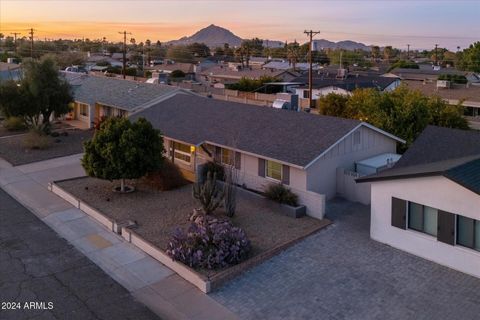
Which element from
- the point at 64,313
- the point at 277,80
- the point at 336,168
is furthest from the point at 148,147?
the point at 277,80

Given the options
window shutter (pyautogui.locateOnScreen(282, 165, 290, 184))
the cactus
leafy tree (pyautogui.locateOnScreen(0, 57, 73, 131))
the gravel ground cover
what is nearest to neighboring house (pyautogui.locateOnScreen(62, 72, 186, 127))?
leafy tree (pyautogui.locateOnScreen(0, 57, 73, 131))

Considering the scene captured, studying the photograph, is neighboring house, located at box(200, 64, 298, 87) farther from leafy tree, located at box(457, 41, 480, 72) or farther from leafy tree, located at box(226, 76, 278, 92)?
leafy tree, located at box(457, 41, 480, 72)

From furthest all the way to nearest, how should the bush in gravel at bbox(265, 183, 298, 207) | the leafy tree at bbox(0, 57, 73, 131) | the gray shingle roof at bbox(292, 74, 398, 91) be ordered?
the gray shingle roof at bbox(292, 74, 398, 91)
the leafy tree at bbox(0, 57, 73, 131)
the bush in gravel at bbox(265, 183, 298, 207)

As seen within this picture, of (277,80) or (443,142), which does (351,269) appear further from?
(277,80)

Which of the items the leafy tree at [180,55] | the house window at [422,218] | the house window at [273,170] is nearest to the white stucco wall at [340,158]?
the house window at [273,170]

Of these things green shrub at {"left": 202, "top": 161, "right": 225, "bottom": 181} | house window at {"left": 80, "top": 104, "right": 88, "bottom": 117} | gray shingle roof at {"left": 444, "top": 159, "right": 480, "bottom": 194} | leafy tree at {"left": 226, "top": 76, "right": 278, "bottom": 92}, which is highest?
leafy tree at {"left": 226, "top": 76, "right": 278, "bottom": 92}

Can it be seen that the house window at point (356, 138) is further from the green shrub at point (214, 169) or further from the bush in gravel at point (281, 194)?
the green shrub at point (214, 169)
